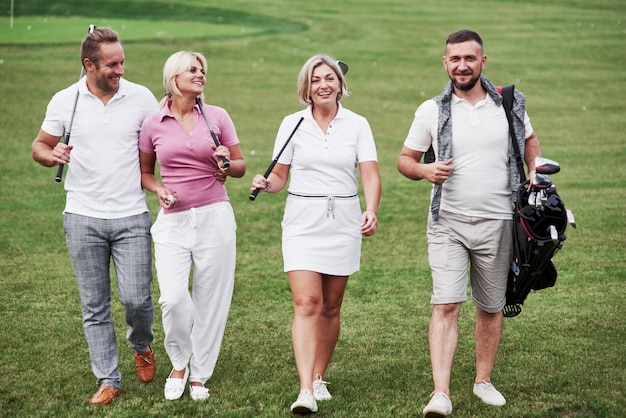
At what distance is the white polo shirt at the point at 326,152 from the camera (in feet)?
19.2

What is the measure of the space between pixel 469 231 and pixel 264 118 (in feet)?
43.2

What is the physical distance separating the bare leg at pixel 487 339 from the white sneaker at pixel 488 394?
0.14ft

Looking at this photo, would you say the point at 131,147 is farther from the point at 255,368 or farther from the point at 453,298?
the point at 453,298

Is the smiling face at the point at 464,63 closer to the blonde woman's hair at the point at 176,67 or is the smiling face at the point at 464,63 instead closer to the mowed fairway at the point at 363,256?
the blonde woman's hair at the point at 176,67

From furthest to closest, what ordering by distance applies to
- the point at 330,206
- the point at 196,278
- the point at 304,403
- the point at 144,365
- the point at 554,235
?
1. the point at 144,365
2. the point at 196,278
3. the point at 330,206
4. the point at 304,403
5. the point at 554,235

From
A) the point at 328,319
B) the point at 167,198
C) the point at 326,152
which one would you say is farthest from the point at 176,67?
the point at 328,319

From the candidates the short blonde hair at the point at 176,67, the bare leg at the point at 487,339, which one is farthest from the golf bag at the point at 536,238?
the short blonde hair at the point at 176,67

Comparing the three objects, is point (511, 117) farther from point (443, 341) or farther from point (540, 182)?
point (443, 341)

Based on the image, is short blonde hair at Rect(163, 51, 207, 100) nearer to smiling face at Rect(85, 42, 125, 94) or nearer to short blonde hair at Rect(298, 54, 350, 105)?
smiling face at Rect(85, 42, 125, 94)

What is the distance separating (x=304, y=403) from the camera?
5543mm

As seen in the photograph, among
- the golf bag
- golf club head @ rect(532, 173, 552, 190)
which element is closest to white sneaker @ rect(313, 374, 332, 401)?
the golf bag

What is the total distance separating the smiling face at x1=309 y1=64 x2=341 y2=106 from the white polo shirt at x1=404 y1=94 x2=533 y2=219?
22.5 inches

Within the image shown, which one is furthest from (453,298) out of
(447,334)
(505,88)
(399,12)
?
(399,12)

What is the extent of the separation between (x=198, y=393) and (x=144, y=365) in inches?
22.3
